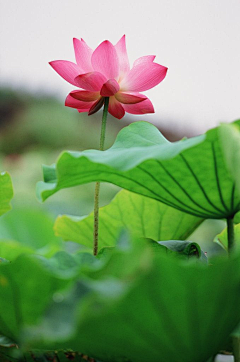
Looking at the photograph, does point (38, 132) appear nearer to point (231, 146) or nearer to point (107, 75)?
point (107, 75)

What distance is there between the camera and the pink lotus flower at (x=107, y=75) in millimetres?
380

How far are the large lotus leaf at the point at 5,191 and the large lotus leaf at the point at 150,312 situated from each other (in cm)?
22

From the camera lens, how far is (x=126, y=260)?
7.1 inches

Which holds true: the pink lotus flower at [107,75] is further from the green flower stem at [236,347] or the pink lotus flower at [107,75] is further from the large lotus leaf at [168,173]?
the green flower stem at [236,347]

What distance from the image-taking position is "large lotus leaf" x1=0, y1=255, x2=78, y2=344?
21 centimetres

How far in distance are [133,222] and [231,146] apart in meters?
0.24

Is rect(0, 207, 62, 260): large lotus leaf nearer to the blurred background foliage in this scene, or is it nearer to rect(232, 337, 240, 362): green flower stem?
rect(232, 337, 240, 362): green flower stem

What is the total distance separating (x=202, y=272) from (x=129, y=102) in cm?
27

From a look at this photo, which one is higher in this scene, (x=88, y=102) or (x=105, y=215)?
(x=88, y=102)

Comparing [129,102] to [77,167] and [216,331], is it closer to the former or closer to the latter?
[77,167]

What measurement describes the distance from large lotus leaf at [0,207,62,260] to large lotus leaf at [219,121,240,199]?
334 millimetres

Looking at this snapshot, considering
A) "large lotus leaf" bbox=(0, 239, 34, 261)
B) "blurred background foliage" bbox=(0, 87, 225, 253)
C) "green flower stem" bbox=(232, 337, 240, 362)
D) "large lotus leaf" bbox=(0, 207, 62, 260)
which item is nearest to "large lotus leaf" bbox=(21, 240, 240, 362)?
"green flower stem" bbox=(232, 337, 240, 362)

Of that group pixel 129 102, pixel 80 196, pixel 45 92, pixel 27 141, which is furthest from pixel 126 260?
pixel 45 92

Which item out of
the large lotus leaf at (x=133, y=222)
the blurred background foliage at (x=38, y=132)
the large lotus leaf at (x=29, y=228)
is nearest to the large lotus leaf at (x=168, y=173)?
the large lotus leaf at (x=133, y=222)
